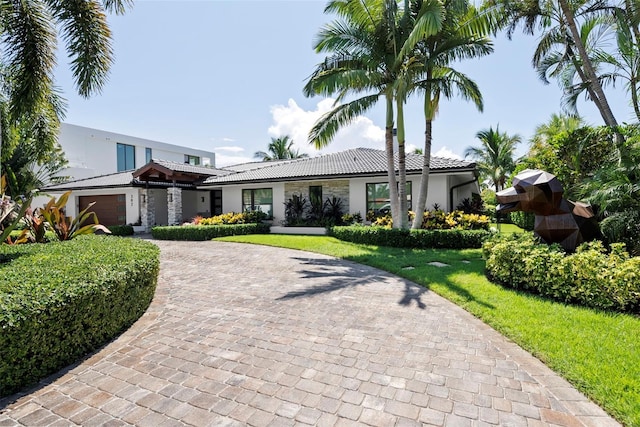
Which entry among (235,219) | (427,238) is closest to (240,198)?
Answer: (235,219)

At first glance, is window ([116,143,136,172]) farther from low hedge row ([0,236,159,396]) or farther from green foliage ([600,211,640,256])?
green foliage ([600,211,640,256])

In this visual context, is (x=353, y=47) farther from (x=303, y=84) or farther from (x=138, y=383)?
(x=138, y=383)

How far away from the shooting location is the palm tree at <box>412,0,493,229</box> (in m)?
11.0

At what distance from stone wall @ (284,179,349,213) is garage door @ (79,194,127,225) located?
1115cm

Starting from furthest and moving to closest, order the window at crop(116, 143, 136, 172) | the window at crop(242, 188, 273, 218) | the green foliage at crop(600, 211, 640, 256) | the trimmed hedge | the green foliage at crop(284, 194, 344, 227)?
1. the window at crop(116, 143, 136, 172)
2. the window at crop(242, 188, 273, 218)
3. the green foliage at crop(284, 194, 344, 227)
4. the trimmed hedge
5. the green foliage at crop(600, 211, 640, 256)

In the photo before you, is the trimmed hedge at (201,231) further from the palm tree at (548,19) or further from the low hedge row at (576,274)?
the palm tree at (548,19)

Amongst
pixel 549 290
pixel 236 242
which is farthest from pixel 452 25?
pixel 236 242

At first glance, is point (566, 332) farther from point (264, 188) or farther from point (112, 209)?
point (112, 209)

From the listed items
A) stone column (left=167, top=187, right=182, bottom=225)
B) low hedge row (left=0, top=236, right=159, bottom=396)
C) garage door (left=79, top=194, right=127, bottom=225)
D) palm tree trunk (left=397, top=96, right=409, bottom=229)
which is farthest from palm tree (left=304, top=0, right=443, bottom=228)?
garage door (left=79, top=194, right=127, bottom=225)

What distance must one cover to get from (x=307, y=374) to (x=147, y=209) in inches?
771

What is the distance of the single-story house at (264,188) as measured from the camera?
15.3 m

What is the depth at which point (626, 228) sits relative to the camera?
666cm

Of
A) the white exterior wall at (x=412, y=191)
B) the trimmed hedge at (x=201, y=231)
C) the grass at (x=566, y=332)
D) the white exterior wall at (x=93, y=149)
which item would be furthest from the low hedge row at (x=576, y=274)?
the white exterior wall at (x=93, y=149)

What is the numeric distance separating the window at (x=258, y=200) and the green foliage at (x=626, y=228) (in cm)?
1485
